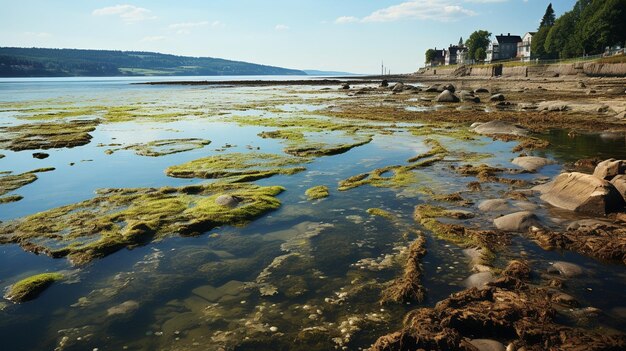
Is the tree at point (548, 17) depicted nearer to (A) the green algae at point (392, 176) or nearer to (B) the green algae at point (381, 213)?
Result: (A) the green algae at point (392, 176)

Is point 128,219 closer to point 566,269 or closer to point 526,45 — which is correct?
point 566,269

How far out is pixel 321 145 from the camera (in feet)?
73.8

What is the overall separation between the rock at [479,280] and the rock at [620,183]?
22.2 feet

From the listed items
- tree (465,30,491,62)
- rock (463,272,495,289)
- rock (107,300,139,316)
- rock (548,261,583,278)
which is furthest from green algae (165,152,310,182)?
tree (465,30,491,62)

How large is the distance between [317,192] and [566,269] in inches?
310

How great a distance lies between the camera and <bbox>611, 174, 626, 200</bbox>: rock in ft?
38.5

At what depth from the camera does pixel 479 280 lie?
310 inches

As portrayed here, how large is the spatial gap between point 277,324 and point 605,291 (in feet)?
20.1

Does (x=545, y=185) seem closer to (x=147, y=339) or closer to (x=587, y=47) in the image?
(x=147, y=339)

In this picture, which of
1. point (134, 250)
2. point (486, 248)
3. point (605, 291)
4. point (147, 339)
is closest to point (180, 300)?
point (147, 339)

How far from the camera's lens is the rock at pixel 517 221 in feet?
34.0

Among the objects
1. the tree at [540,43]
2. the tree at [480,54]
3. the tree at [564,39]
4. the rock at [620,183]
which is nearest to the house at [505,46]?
the tree at [480,54]

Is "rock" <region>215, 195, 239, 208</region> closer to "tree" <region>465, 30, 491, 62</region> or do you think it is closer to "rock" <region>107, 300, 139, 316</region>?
"rock" <region>107, 300, 139, 316</region>

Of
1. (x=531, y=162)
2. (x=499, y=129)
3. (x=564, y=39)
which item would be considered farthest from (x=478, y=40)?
(x=531, y=162)
